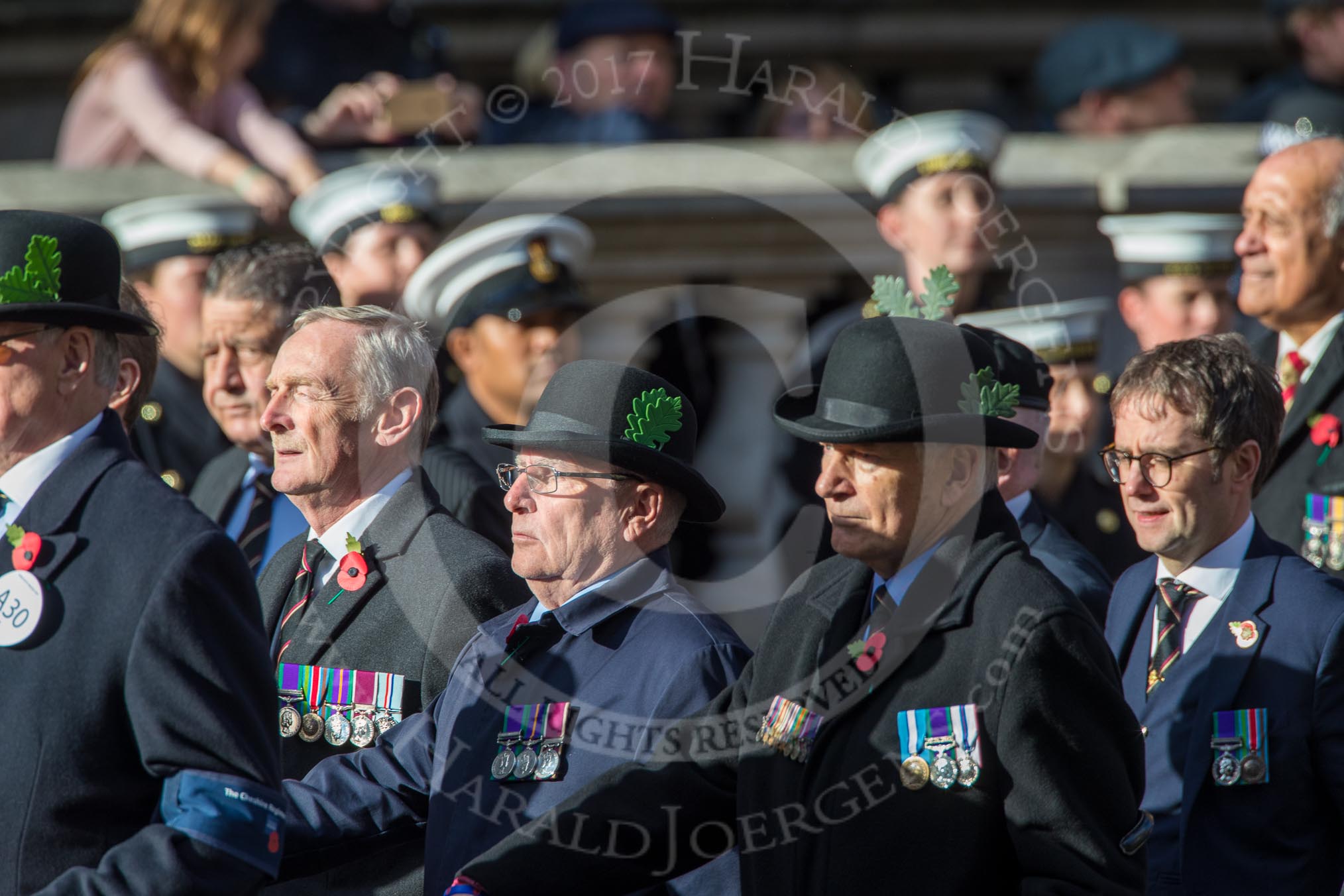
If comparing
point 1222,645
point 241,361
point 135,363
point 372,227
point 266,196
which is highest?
point 266,196

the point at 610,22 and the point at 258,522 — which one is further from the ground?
the point at 610,22

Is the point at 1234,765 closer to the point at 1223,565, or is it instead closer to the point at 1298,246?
the point at 1223,565

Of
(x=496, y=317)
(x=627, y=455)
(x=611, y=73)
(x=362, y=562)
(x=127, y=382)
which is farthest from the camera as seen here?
(x=611, y=73)

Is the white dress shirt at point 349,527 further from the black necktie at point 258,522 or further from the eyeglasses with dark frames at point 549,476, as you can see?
the black necktie at point 258,522

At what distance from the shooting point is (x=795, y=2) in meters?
10.8

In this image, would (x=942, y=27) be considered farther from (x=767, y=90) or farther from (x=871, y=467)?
(x=871, y=467)

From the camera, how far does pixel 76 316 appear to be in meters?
3.40

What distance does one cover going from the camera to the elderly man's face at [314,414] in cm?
433

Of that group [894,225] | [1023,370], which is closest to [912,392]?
[1023,370]

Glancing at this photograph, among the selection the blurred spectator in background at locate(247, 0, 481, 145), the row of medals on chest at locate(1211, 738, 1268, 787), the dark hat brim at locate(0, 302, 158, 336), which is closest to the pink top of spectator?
the blurred spectator in background at locate(247, 0, 481, 145)

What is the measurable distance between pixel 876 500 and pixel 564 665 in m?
0.72

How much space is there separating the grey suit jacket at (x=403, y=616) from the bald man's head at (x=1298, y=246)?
224 centimetres

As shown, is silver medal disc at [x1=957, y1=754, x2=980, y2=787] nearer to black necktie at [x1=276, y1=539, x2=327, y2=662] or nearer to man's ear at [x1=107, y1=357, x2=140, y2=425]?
black necktie at [x1=276, y1=539, x2=327, y2=662]

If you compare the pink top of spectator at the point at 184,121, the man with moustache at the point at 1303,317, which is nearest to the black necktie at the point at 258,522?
the pink top of spectator at the point at 184,121
